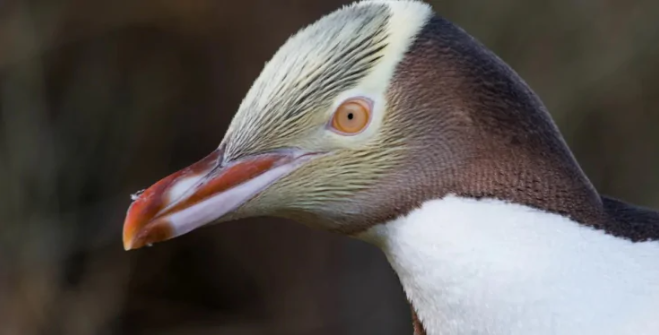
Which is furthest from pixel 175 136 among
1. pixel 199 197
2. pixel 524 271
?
pixel 524 271

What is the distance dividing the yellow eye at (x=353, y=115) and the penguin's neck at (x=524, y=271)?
131 mm

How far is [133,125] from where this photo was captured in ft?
10.4

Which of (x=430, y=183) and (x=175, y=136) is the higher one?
(x=175, y=136)

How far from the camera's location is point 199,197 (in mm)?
1113

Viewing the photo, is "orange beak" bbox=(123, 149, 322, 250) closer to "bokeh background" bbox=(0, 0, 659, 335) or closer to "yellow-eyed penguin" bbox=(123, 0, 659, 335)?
"yellow-eyed penguin" bbox=(123, 0, 659, 335)

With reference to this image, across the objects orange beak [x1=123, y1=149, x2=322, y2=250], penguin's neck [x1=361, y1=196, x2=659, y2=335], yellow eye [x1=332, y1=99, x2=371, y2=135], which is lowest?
penguin's neck [x1=361, y1=196, x2=659, y2=335]

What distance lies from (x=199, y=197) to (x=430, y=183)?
282 mm

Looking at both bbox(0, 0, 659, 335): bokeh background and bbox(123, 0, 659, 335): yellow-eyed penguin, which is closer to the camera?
bbox(123, 0, 659, 335): yellow-eyed penguin

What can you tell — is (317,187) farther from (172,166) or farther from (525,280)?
(172,166)

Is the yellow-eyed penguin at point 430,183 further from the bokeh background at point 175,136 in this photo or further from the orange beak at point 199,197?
the bokeh background at point 175,136

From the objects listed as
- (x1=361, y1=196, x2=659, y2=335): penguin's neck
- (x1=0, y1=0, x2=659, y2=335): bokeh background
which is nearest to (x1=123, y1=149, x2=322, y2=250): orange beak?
(x1=361, y1=196, x2=659, y2=335): penguin's neck

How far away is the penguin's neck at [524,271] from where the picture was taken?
3.33 feet

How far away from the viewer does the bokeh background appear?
9.62 ft

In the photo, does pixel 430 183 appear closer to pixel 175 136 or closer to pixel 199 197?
pixel 199 197
